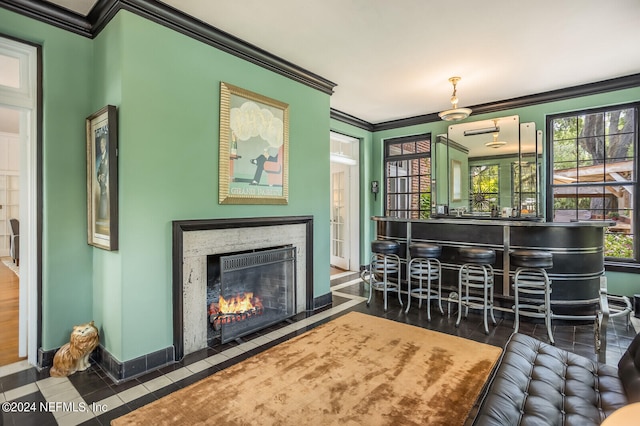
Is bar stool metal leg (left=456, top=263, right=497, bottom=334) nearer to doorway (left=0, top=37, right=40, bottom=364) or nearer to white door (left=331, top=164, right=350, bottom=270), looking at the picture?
white door (left=331, top=164, right=350, bottom=270)

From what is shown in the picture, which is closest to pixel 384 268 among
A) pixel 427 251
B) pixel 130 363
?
pixel 427 251

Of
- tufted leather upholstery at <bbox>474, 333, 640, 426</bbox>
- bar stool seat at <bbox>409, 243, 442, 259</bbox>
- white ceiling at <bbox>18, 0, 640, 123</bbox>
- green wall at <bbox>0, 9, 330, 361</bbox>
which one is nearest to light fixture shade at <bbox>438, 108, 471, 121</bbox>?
white ceiling at <bbox>18, 0, 640, 123</bbox>

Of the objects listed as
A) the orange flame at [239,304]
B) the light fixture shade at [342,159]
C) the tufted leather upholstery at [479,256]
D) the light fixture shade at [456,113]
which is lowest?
the orange flame at [239,304]

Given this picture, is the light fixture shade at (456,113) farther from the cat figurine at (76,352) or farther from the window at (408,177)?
the cat figurine at (76,352)

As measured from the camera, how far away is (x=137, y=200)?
2.66 meters

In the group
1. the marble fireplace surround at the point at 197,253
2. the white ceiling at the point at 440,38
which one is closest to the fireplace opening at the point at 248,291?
the marble fireplace surround at the point at 197,253

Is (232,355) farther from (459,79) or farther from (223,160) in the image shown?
(459,79)

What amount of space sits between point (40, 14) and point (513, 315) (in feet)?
18.4

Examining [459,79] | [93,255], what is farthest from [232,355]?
[459,79]

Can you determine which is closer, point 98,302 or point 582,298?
point 98,302

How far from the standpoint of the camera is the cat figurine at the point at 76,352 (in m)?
2.63

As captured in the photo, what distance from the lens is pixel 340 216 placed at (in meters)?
7.03

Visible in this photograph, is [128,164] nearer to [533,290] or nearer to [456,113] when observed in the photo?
[456,113]

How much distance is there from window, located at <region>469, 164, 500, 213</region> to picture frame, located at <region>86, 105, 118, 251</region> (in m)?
5.22
